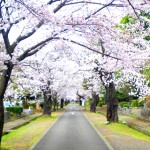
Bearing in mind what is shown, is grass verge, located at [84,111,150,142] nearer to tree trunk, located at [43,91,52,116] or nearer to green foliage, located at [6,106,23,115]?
green foliage, located at [6,106,23,115]

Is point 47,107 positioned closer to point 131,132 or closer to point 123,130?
point 123,130

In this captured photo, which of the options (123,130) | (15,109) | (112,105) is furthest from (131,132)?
(15,109)

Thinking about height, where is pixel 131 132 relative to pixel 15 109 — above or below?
below

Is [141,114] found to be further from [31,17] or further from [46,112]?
[31,17]

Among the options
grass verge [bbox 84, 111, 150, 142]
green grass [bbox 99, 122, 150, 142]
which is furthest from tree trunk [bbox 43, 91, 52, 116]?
green grass [bbox 99, 122, 150, 142]

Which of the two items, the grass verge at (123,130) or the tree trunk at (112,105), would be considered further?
the tree trunk at (112,105)

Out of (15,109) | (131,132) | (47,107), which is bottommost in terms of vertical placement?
(131,132)

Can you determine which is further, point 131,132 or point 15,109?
point 15,109

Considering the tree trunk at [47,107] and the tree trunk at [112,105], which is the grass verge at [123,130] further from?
the tree trunk at [47,107]

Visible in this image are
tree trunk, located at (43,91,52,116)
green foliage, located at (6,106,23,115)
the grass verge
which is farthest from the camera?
tree trunk, located at (43,91,52,116)

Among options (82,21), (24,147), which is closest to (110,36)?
(82,21)

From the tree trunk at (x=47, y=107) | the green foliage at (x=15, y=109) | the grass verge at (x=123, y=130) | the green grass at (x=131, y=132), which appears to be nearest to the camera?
the green grass at (x=131, y=132)

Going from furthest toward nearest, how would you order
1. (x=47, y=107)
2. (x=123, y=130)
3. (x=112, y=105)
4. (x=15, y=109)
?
(x=47, y=107) < (x=15, y=109) < (x=112, y=105) < (x=123, y=130)

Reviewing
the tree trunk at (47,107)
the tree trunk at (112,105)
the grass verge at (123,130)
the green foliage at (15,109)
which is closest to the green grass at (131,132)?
the grass verge at (123,130)
